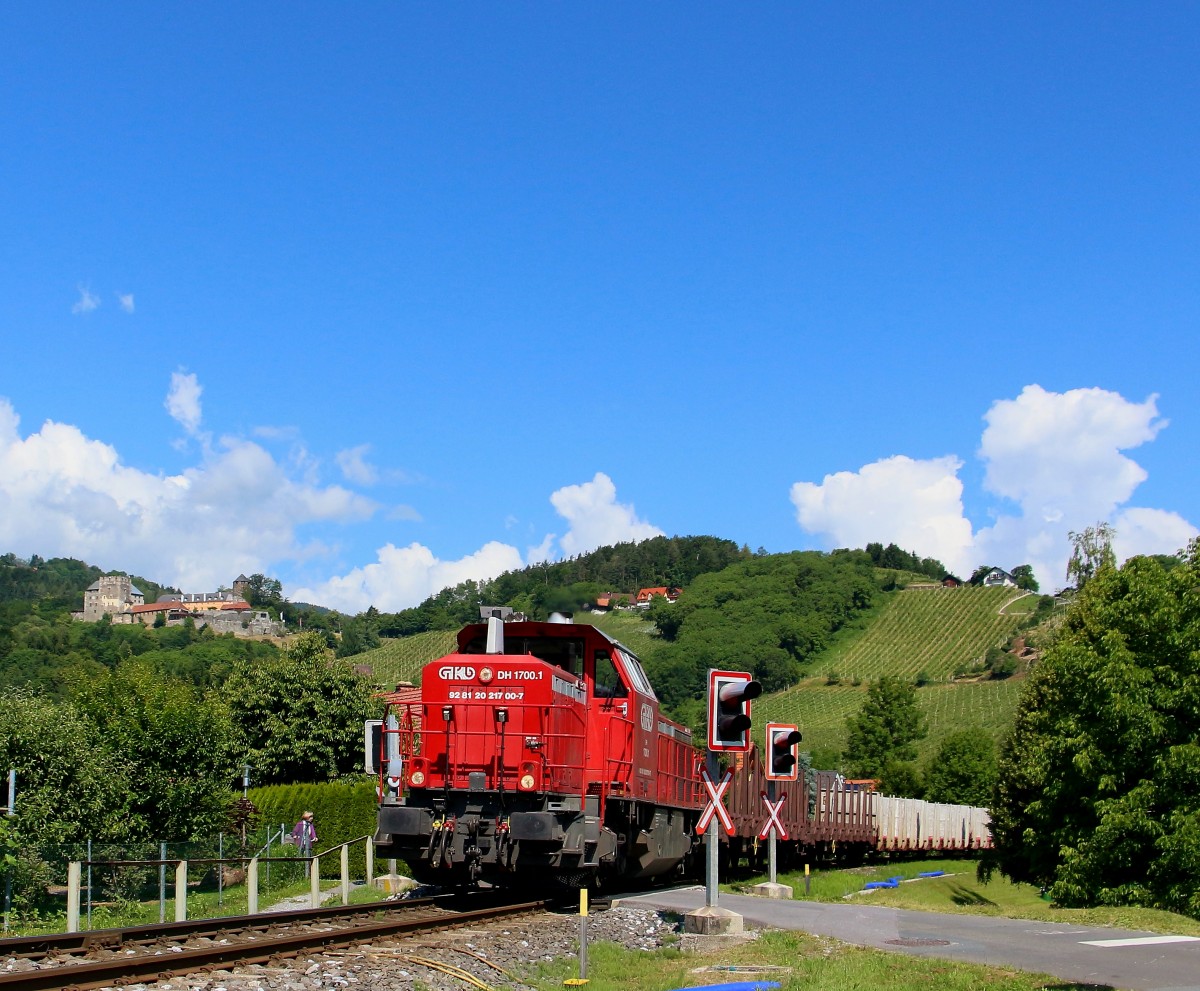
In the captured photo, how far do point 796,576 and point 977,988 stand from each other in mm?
143940

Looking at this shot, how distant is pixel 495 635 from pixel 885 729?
Answer: 289ft

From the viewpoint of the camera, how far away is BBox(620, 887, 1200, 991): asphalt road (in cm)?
1143

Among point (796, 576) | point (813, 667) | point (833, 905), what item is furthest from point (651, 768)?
point (796, 576)

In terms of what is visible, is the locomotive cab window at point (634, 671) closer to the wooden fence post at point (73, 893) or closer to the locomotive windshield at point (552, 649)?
the locomotive windshield at point (552, 649)

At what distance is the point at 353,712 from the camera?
46.5m

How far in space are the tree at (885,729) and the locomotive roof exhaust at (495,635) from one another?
8590 centimetres

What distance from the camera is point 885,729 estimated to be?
9994 cm

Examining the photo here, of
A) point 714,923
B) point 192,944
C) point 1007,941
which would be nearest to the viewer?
point 192,944

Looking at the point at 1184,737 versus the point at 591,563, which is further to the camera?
the point at 591,563

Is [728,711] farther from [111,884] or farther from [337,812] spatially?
[337,812]

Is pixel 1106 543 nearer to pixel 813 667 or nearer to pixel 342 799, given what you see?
pixel 342 799

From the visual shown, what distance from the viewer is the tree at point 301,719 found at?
1815 inches

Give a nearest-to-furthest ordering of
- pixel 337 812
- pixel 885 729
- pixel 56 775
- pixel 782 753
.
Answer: pixel 782 753 → pixel 56 775 → pixel 337 812 → pixel 885 729

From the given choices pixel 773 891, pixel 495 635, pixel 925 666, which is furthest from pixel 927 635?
pixel 495 635
